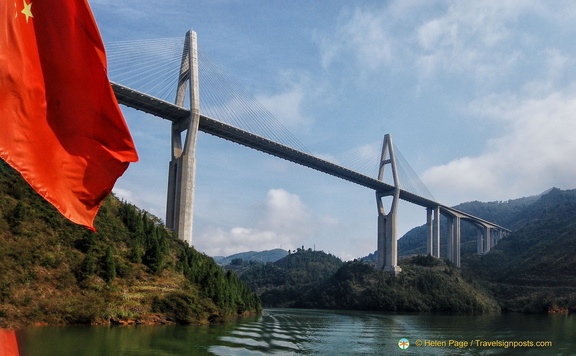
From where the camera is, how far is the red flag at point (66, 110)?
15.5 feet

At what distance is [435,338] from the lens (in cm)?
3491

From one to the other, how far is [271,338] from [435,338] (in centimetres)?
1175

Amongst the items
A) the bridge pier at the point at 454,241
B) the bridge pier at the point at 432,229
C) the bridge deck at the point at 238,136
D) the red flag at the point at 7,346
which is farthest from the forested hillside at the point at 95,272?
the bridge pier at the point at 454,241

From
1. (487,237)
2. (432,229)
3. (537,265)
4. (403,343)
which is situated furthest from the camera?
(487,237)

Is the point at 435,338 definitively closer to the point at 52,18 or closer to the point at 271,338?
the point at 271,338

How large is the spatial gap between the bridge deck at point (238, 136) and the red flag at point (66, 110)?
4864 centimetres

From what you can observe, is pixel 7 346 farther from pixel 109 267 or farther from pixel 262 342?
pixel 109 267

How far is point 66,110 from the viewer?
5.02 meters

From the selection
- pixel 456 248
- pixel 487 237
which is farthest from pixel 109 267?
pixel 487 237

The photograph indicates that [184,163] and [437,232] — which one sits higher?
[184,163]

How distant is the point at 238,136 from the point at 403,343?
39.7 metres

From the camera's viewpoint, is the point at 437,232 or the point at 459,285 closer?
the point at 459,285

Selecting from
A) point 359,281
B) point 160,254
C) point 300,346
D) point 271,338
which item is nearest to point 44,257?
point 160,254

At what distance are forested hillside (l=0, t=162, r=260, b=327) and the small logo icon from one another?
47.8 ft
